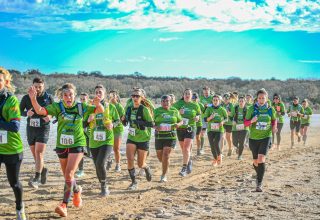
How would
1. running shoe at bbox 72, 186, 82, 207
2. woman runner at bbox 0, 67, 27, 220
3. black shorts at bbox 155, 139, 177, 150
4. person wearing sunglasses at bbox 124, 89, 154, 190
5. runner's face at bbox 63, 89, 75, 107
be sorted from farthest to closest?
black shorts at bbox 155, 139, 177, 150 → person wearing sunglasses at bbox 124, 89, 154, 190 → running shoe at bbox 72, 186, 82, 207 → runner's face at bbox 63, 89, 75, 107 → woman runner at bbox 0, 67, 27, 220

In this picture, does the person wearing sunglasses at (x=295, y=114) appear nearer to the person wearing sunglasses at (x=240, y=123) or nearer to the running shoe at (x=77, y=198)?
the person wearing sunglasses at (x=240, y=123)

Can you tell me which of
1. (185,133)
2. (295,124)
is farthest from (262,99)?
(295,124)

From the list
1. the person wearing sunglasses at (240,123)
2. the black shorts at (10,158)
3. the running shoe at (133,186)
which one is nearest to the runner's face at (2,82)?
the black shorts at (10,158)

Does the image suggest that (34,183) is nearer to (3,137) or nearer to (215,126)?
(3,137)

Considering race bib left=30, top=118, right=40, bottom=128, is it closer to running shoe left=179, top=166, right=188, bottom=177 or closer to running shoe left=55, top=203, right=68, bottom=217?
running shoe left=55, top=203, right=68, bottom=217

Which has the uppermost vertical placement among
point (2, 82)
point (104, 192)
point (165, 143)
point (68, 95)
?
point (2, 82)

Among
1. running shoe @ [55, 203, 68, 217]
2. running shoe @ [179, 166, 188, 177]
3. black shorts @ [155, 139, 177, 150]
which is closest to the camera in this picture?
running shoe @ [55, 203, 68, 217]

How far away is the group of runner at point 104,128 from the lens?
Result: 6.73 m

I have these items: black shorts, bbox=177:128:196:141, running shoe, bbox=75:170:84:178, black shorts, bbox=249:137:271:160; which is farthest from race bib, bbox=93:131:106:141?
black shorts, bbox=177:128:196:141

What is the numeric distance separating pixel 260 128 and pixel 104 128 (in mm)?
→ 3195

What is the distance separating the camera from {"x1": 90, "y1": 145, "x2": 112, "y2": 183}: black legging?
29.0ft

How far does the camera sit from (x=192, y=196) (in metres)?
9.22

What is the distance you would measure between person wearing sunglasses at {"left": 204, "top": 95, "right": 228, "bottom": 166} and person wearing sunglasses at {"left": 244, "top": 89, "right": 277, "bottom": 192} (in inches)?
133

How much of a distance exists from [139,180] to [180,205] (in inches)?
110
